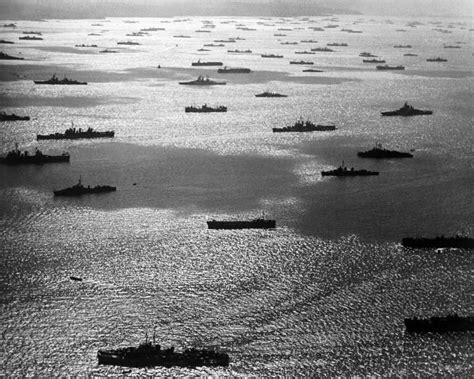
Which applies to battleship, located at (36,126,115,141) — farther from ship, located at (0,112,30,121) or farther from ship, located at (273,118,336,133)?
ship, located at (273,118,336,133)

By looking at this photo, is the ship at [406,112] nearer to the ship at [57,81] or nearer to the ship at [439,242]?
the ship at [439,242]

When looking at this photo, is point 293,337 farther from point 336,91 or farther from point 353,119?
point 336,91

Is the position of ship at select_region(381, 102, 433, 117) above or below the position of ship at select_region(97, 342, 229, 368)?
below

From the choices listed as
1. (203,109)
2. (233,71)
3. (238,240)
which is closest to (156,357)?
(238,240)

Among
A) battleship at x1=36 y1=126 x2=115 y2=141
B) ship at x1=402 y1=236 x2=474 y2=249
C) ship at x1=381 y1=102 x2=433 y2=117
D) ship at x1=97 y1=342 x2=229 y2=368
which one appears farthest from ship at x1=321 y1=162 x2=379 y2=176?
ship at x1=97 y1=342 x2=229 y2=368

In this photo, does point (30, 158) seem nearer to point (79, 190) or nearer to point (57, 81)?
point (79, 190)

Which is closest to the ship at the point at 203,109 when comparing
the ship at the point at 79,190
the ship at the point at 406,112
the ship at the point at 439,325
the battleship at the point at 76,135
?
the battleship at the point at 76,135
